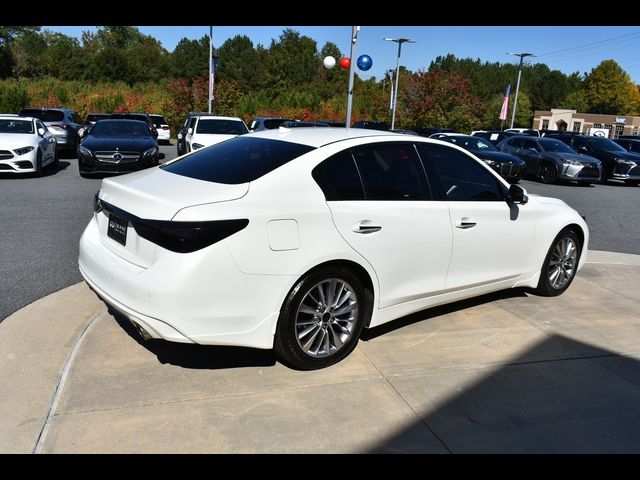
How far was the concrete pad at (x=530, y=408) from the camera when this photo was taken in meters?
3.14

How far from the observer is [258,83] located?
6631cm

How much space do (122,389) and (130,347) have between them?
63cm

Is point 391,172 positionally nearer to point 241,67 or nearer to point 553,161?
point 553,161

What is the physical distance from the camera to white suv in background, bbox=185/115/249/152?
15.0 metres

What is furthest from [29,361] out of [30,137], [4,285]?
A: [30,137]

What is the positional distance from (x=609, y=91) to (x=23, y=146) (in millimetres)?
92774

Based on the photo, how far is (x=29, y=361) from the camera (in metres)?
3.86

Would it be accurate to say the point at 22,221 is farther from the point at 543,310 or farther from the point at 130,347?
the point at 543,310

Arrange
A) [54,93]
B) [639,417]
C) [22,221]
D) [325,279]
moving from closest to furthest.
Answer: [639,417]
[325,279]
[22,221]
[54,93]

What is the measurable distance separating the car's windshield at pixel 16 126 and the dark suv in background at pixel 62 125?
4193 mm

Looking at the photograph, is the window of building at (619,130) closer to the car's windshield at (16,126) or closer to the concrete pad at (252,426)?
the car's windshield at (16,126)

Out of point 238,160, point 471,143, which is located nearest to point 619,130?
point 471,143
